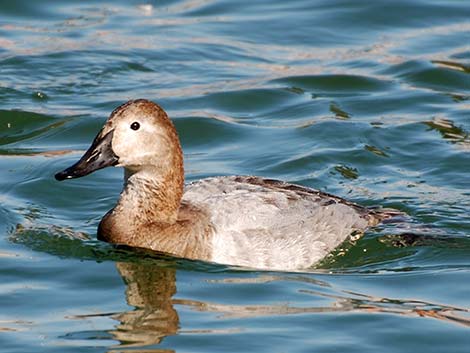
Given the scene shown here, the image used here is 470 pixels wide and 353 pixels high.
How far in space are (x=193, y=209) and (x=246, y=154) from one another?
3481 millimetres

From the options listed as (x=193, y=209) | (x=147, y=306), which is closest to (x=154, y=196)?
(x=193, y=209)

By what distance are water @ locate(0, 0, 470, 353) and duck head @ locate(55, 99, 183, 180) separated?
0.83 meters

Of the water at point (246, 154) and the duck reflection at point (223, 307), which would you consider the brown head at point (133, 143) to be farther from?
the duck reflection at point (223, 307)

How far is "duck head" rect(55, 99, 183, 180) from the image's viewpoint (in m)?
10.4

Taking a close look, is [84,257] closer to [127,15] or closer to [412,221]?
[412,221]

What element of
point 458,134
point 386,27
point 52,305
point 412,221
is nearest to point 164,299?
point 52,305

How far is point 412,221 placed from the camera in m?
11.8

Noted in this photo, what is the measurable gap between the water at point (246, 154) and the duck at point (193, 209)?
0.17 meters

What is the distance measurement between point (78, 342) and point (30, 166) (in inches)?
195

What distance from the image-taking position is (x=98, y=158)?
1045cm

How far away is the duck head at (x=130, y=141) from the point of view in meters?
10.4

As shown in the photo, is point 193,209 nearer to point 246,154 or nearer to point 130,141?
point 130,141

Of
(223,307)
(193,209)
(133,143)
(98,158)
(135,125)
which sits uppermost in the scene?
(135,125)

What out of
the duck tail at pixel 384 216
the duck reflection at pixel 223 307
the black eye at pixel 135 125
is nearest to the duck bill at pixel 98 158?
the black eye at pixel 135 125
